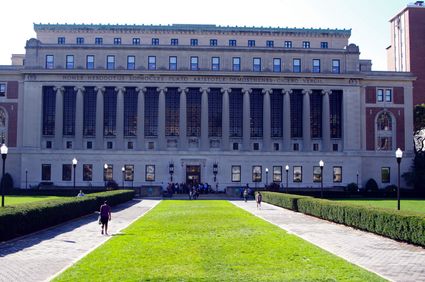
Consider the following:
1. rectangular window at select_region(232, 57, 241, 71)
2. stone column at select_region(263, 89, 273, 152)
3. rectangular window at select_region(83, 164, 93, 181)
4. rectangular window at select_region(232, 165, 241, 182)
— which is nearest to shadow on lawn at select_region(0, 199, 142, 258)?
rectangular window at select_region(83, 164, 93, 181)

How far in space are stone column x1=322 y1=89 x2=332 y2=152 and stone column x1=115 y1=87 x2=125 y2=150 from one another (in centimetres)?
3139

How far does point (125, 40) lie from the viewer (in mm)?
88562

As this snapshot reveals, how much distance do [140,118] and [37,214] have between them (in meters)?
56.0

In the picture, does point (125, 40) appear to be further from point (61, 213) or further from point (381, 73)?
point (61, 213)

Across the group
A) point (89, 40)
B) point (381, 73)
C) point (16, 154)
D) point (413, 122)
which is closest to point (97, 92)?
point (89, 40)

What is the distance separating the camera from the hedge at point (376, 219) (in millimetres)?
23102

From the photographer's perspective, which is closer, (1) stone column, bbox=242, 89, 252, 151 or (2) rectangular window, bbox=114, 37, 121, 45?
(1) stone column, bbox=242, 89, 252, 151

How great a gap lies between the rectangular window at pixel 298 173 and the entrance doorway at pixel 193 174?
14969 mm

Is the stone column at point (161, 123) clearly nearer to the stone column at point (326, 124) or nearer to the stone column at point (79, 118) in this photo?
the stone column at point (79, 118)

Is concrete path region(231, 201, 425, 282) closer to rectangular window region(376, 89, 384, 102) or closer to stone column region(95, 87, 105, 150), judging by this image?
stone column region(95, 87, 105, 150)

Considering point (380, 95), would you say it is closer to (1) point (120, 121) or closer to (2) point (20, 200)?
(1) point (120, 121)

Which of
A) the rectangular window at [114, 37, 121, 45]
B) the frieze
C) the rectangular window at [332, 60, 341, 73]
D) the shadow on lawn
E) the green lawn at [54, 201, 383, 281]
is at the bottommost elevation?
the shadow on lawn

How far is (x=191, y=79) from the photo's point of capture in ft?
278

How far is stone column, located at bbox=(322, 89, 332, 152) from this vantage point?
85000 mm
